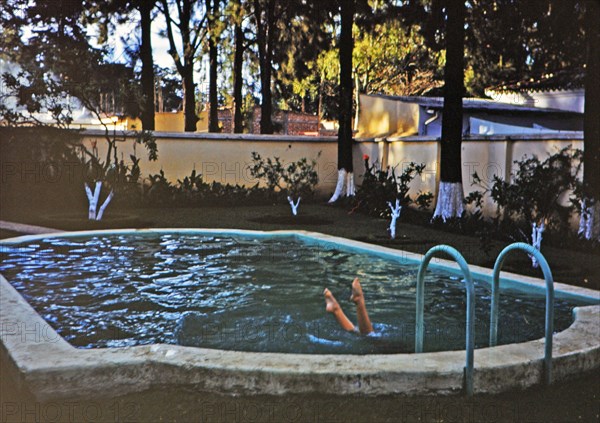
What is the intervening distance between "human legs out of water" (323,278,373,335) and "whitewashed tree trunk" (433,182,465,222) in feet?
28.7

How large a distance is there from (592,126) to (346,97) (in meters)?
8.31

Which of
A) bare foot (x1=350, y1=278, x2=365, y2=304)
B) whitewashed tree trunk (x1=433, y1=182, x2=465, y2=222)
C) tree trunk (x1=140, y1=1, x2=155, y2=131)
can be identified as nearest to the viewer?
bare foot (x1=350, y1=278, x2=365, y2=304)

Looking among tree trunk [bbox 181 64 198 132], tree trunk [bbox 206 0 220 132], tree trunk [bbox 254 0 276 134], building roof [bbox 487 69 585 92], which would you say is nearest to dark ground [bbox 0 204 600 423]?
building roof [bbox 487 69 585 92]

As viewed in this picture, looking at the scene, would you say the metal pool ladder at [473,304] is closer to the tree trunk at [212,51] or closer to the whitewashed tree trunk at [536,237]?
the whitewashed tree trunk at [536,237]

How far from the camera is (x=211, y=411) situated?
4.13 metres

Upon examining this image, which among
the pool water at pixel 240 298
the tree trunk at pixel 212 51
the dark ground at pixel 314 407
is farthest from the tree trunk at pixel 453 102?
the tree trunk at pixel 212 51

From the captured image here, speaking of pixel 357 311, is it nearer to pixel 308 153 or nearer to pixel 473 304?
pixel 473 304

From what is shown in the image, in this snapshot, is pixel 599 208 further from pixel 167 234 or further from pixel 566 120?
pixel 566 120

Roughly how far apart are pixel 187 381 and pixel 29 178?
14142mm

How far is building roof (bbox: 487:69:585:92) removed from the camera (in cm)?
2020

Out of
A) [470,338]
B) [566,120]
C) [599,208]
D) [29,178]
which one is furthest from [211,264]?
[566,120]

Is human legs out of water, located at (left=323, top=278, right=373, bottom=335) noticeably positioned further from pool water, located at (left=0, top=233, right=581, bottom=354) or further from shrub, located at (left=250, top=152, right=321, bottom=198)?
shrub, located at (left=250, top=152, right=321, bottom=198)

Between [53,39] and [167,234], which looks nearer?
[167,234]

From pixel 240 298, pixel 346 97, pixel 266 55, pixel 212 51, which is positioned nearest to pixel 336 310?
pixel 240 298
